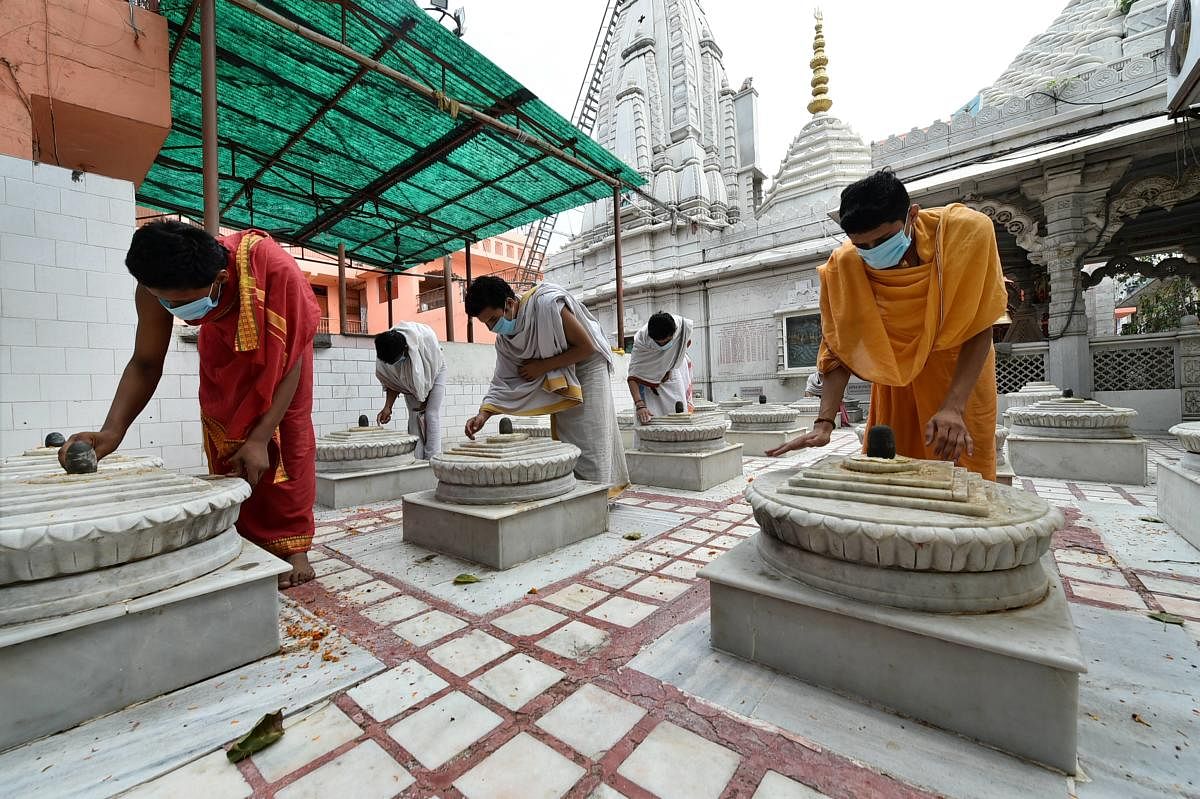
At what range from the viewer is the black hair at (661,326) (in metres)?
4.98

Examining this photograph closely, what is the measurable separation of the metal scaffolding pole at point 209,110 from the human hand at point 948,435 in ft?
17.2

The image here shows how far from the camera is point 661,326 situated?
197 inches

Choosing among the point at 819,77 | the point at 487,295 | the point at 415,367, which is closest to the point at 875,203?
the point at 487,295

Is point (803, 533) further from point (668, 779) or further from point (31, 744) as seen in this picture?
point (31, 744)

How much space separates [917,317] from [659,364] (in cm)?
330

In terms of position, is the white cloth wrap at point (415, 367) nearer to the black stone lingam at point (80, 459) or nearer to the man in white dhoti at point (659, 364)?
the man in white dhoti at point (659, 364)

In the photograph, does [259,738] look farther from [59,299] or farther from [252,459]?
[59,299]

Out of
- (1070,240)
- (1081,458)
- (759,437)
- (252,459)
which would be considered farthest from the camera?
(1070,240)

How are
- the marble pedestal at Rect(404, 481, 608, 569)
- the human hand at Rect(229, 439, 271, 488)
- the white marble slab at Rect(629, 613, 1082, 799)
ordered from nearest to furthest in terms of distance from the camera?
the white marble slab at Rect(629, 613, 1082, 799) < the human hand at Rect(229, 439, 271, 488) < the marble pedestal at Rect(404, 481, 608, 569)

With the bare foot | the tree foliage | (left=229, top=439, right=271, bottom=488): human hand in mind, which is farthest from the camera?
the tree foliage

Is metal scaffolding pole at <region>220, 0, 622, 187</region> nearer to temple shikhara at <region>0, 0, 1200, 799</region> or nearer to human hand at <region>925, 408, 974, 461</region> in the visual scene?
temple shikhara at <region>0, 0, 1200, 799</region>

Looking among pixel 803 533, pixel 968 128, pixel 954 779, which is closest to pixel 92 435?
pixel 803 533

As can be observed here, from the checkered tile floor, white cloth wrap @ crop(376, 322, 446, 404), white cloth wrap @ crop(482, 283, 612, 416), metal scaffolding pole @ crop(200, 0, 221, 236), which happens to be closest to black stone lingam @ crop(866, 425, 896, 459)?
the checkered tile floor

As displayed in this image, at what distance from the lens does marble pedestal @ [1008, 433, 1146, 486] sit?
4066 mm
